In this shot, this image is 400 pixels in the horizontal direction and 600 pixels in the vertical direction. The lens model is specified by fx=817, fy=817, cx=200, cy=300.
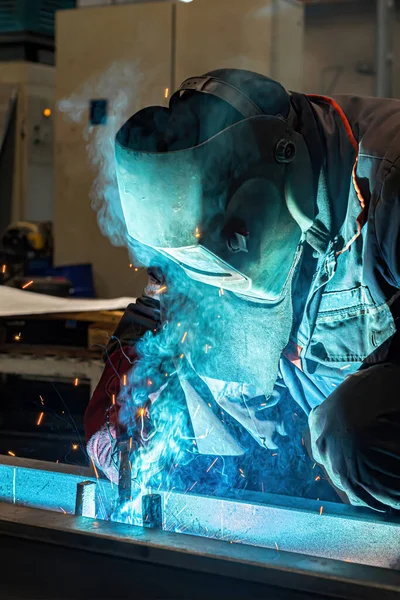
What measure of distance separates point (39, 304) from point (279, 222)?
214cm

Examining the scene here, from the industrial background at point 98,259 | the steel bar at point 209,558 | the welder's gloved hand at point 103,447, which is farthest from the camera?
the welder's gloved hand at point 103,447

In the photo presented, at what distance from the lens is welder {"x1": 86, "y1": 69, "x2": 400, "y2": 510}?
1280 mm

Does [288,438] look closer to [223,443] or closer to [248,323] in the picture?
[223,443]

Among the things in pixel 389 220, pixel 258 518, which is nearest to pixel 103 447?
pixel 258 518

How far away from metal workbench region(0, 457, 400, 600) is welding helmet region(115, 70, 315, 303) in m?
0.40

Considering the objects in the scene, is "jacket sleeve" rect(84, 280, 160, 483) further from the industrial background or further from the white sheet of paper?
the white sheet of paper

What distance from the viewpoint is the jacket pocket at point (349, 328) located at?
1671 millimetres

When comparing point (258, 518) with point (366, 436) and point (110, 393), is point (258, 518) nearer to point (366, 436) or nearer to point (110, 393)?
point (366, 436)

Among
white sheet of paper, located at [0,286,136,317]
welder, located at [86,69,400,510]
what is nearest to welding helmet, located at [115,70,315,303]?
welder, located at [86,69,400,510]

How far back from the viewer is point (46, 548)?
1208 mm

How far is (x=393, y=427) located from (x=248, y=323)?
1.11 ft

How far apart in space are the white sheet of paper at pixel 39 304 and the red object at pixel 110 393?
4.41 feet

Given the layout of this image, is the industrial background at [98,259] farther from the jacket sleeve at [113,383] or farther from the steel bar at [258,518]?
the jacket sleeve at [113,383]

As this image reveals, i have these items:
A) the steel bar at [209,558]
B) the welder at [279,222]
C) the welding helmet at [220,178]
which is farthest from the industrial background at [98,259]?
the welding helmet at [220,178]
